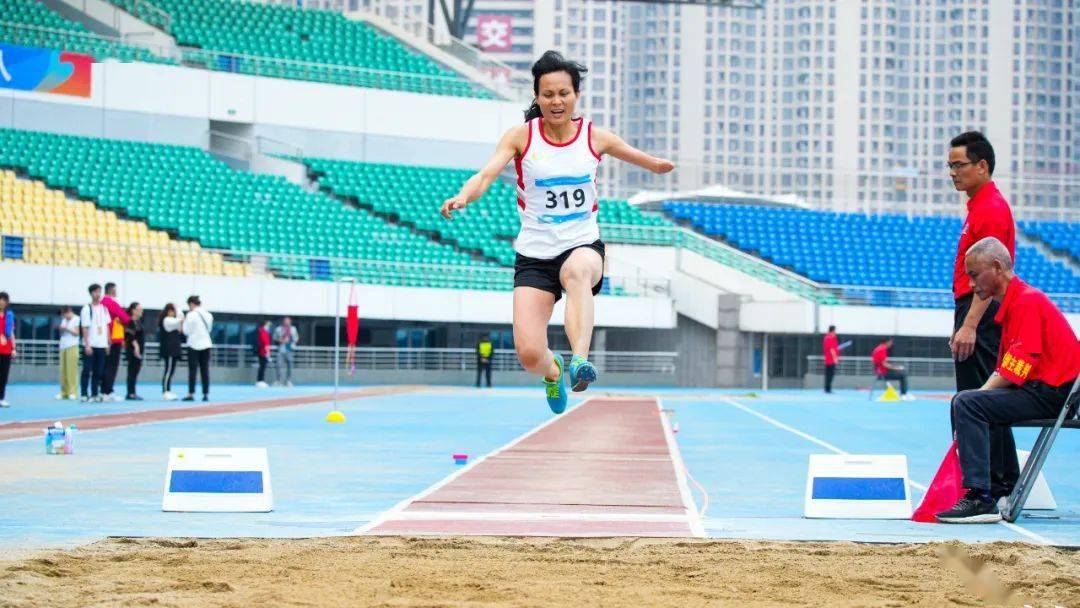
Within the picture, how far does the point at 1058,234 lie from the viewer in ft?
180

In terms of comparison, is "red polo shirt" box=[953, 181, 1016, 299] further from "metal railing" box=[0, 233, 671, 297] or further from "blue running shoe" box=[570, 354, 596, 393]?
"metal railing" box=[0, 233, 671, 297]

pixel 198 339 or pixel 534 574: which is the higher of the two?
pixel 198 339

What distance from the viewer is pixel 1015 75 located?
15362cm

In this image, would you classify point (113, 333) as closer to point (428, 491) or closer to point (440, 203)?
point (428, 491)

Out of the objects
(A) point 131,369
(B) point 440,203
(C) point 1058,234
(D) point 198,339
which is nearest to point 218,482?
(D) point 198,339

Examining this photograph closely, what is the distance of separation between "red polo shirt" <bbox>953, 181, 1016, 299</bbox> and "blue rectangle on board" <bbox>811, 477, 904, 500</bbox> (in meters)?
1.38

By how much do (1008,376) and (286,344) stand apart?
2977 centimetres

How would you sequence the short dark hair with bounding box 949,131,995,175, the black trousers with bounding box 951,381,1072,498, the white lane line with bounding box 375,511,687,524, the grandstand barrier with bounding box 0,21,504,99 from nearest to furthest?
the white lane line with bounding box 375,511,687,524, the black trousers with bounding box 951,381,1072,498, the short dark hair with bounding box 949,131,995,175, the grandstand barrier with bounding box 0,21,504,99

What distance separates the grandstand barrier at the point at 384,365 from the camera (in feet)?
116

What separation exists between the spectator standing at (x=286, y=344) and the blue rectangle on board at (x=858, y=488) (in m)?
28.9

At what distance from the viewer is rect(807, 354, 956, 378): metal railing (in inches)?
1807

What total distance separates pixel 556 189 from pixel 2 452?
7.64m

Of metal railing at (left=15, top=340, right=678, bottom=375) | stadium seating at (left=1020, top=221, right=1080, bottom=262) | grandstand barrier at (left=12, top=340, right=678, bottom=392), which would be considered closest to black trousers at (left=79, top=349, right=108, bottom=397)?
grandstand barrier at (left=12, top=340, right=678, bottom=392)

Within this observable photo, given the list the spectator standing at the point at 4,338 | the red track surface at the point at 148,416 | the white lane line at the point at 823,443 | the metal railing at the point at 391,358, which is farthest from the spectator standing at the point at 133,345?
the white lane line at the point at 823,443
